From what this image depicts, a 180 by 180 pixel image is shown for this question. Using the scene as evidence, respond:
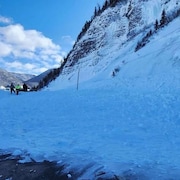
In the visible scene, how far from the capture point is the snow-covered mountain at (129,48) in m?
23.3

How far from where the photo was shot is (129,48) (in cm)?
3531

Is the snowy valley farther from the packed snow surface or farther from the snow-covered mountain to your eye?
the snow-covered mountain

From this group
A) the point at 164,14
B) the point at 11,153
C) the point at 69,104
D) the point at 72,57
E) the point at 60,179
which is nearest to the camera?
the point at 60,179

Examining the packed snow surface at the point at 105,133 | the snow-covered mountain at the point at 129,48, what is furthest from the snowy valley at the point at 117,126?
the snow-covered mountain at the point at 129,48

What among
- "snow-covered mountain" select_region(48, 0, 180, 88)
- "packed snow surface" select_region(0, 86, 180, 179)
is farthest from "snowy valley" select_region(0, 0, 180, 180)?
"snow-covered mountain" select_region(48, 0, 180, 88)

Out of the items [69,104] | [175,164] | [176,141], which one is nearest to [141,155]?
[175,164]

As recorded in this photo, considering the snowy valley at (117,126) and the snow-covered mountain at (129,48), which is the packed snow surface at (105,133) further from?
the snow-covered mountain at (129,48)

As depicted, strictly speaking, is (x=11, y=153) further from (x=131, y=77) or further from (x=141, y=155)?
(x=131, y=77)

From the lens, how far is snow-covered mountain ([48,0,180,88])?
23.3m

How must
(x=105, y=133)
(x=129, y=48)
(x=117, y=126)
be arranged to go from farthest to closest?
1. (x=129, y=48)
2. (x=117, y=126)
3. (x=105, y=133)

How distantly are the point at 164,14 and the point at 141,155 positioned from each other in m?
29.0

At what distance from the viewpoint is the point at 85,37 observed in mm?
52438

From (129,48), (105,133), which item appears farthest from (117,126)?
(129,48)

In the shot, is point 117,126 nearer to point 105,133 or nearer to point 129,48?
point 105,133
